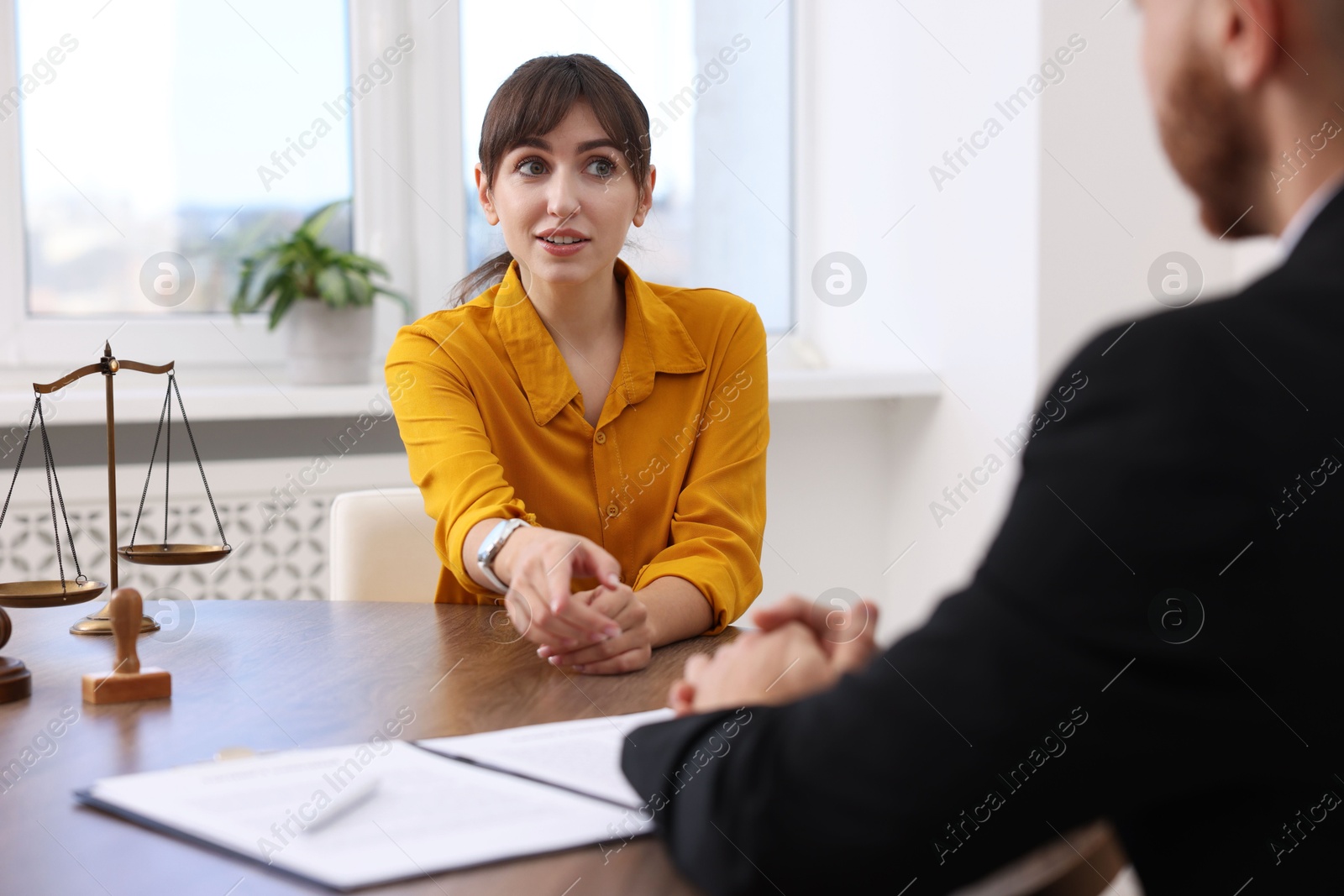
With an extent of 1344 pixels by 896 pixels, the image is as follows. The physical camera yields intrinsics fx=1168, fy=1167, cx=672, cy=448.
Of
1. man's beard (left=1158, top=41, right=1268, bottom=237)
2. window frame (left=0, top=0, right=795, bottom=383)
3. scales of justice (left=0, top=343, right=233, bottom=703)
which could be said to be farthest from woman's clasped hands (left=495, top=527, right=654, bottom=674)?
window frame (left=0, top=0, right=795, bottom=383)

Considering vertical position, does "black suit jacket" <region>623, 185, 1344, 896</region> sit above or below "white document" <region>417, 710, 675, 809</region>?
above

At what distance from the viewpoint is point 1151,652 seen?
1.62 ft

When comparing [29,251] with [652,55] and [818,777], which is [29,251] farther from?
[818,777]

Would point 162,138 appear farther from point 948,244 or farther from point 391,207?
point 948,244

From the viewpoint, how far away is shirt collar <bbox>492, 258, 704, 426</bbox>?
5.43 feet

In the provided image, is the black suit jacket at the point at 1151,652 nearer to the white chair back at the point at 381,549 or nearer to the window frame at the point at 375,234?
the white chair back at the point at 381,549

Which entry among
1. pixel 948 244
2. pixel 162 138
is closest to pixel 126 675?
pixel 162 138

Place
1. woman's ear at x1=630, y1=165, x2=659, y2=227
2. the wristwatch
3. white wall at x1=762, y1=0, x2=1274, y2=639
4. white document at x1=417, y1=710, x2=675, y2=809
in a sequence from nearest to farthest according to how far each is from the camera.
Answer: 1. white document at x1=417, y1=710, x2=675, y2=809
2. the wristwatch
3. woman's ear at x1=630, y1=165, x2=659, y2=227
4. white wall at x1=762, y1=0, x2=1274, y2=639

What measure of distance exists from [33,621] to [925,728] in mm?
1263

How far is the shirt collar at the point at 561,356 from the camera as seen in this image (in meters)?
1.65

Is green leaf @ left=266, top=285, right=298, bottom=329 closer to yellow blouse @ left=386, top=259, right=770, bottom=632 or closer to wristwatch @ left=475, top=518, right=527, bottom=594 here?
yellow blouse @ left=386, top=259, right=770, bottom=632

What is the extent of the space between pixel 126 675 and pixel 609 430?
2.50 feet

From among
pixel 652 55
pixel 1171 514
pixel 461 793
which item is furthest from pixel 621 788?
pixel 652 55

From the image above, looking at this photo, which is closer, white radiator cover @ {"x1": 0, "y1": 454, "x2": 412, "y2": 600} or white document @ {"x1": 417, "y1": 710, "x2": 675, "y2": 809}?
white document @ {"x1": 417, "y1": 710, "x2": 675, "y2": 809}
